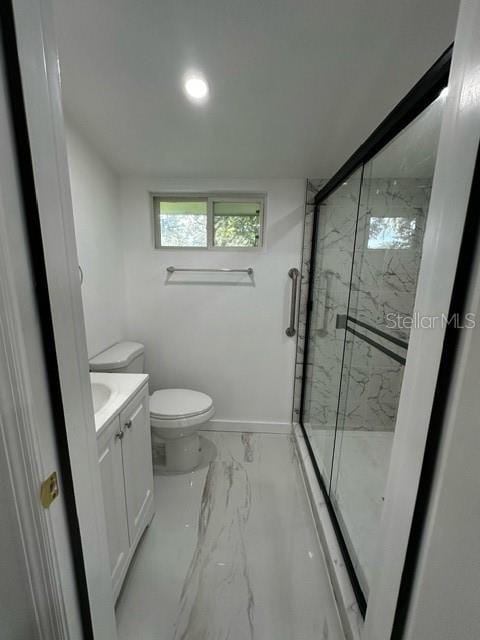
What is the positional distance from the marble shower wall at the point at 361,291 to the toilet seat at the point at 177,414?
0.90 meters

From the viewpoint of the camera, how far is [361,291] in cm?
160

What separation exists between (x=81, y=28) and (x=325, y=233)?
1628 millimetres

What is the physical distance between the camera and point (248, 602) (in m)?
1.09

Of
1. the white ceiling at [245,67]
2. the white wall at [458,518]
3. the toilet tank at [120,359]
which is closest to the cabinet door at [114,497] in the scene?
the toilet tank at [120,359]

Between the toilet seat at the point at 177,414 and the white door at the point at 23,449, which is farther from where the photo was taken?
the toilet seat at the point at 177,414

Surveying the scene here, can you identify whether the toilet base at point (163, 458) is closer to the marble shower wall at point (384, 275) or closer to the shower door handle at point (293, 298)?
the marble shower wall at point (384, 275)

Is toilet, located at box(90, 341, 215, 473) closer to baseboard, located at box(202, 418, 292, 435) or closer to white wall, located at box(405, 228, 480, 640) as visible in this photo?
baseboard, located at box(202, 418, 292, 435)

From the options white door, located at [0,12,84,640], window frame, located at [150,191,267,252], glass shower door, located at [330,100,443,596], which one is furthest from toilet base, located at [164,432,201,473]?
window frame, located at [150,191,267,252]

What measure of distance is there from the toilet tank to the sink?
0.41 m

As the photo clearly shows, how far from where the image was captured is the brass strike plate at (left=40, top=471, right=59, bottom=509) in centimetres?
49

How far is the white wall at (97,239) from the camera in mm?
1448

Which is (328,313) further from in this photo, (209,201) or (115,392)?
(115,392)

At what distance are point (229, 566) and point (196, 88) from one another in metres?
2.31
